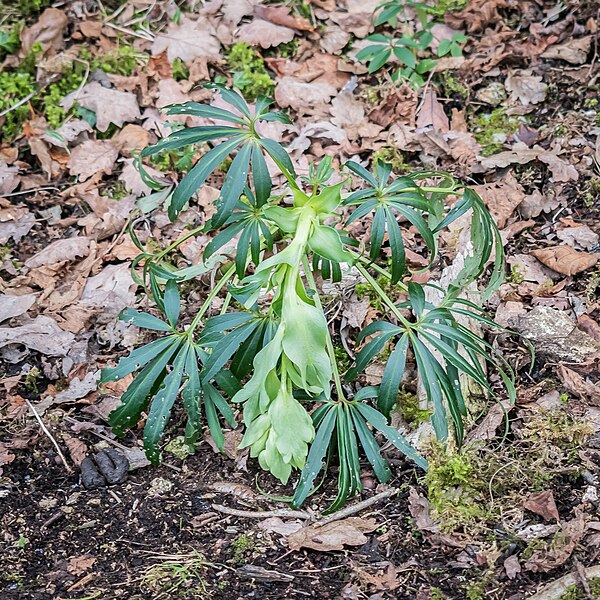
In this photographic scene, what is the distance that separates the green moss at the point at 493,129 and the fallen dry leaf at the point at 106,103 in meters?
1.71

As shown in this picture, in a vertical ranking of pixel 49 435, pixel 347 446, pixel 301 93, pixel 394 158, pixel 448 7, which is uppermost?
pixel 448 7

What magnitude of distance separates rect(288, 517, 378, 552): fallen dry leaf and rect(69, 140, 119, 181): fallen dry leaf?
222 cm

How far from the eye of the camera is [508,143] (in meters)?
3.62

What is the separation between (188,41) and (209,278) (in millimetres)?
1645

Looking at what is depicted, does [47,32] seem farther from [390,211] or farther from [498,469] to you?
[498,469]

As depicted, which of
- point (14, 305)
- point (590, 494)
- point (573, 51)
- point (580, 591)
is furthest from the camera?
point (573, 51)

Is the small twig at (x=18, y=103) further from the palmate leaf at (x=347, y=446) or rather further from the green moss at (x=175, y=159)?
the palmate leaf at (x=347, y=446)

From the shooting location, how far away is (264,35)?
415 centimetres

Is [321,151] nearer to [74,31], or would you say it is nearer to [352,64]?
[352,64]

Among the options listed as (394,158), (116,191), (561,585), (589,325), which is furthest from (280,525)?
(116,191)

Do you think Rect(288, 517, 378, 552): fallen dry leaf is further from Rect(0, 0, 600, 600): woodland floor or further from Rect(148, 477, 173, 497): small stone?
Rect(148, 477, 173, 497): small stone

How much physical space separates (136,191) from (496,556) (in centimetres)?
239

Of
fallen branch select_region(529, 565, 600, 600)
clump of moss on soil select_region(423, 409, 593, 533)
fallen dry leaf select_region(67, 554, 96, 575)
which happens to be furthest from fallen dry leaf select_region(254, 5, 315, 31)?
fallen branch select_region(529, 565, 600, 600)

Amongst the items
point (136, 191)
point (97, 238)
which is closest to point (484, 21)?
point (136, 191)
